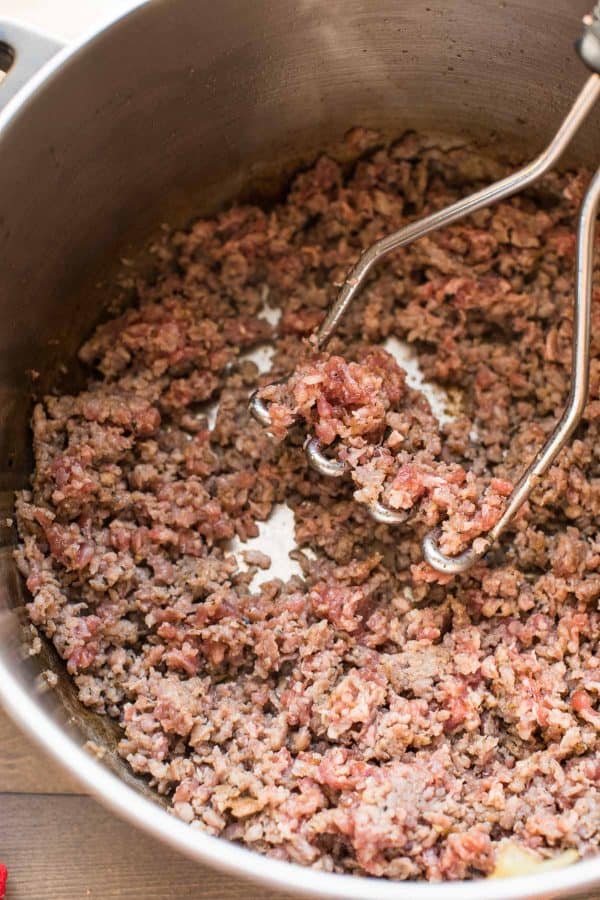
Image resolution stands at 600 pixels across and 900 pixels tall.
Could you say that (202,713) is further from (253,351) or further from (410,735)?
(253,351)

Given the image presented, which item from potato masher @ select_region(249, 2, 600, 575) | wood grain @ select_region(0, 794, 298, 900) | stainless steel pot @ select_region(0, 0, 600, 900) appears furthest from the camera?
wood grain @ select_region(0, 794, 298, 900)

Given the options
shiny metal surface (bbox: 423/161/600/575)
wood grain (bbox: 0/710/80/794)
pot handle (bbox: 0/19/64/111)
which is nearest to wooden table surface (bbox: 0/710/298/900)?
wood grain (bbox: 0/710/80/794)

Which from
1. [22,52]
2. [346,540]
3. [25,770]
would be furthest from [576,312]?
[25,770]

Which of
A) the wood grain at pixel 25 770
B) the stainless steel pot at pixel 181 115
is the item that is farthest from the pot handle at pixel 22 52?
the wood grain at pixel 25 770

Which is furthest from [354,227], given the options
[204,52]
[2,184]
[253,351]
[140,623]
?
[140,623]

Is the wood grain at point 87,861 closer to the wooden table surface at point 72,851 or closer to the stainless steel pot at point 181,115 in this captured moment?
the wooden table surface at point 72,851

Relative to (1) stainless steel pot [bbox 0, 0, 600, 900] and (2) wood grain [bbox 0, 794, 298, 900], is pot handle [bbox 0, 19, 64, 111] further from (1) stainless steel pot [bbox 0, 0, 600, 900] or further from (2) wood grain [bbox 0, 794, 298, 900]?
(2) wood grain [bbox 0, 794, 298, 900]

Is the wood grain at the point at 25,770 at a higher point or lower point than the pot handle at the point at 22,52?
lower
